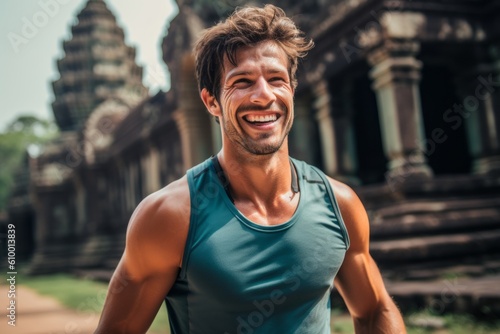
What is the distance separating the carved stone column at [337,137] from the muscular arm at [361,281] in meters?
6.59

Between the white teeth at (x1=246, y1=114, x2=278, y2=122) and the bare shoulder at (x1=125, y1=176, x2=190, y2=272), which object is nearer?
the bare shoulder at (x1=125, y1=176, x2=190, y2=272)

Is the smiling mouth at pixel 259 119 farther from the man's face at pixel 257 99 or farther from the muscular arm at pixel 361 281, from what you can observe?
the muscular arm at pixel 361 281

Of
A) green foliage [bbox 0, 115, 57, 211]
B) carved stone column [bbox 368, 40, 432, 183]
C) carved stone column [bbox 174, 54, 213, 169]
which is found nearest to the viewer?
carved stone column [bbox 368, 40, 432, 183]

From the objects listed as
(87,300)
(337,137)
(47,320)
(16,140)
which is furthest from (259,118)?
(16,140)

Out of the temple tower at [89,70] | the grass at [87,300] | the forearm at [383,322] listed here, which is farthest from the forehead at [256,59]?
the temple tower at [89,70]

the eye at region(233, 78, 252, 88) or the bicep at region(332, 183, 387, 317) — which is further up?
the eye at region(233, 78, 252, 88)

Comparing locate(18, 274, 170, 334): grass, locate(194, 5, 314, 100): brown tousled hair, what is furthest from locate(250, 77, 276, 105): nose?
locate(18, 274, 170, 334): grass

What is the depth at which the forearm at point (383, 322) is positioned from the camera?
5.61ft

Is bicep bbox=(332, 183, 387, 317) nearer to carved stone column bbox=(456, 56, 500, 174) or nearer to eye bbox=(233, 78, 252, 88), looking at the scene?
eye bbox=(233, 78, 252, 88)

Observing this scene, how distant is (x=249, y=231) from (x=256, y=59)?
54cm

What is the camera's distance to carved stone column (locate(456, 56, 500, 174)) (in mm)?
7270

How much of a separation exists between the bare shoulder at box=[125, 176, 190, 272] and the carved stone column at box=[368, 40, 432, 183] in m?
5.39

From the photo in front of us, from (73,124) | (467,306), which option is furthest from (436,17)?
(73,124)

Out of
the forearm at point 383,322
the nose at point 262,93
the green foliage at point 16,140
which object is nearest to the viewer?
the nose at point 262,93
